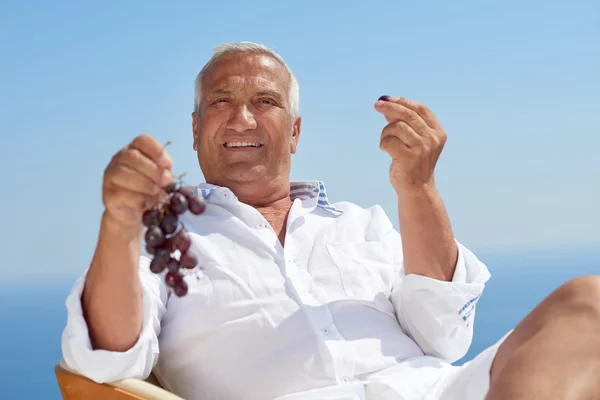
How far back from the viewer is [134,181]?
62.1 inches

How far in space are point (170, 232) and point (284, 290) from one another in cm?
86

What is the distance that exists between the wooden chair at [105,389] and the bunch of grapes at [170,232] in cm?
44

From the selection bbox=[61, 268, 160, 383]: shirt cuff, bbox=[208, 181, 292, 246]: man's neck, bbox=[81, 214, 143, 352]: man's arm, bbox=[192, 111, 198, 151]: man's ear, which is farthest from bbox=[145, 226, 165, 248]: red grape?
bbox=[192, 111, 198, 151]: man's ear

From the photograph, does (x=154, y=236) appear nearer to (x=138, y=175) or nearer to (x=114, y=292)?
(x=138, y=175)

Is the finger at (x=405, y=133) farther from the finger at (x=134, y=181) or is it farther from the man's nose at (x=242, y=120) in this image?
the finger at (x=134, y=181)

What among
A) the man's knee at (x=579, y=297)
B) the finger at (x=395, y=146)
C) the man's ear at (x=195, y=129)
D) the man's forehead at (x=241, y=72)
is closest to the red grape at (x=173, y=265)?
the man's knee at (x=579, y=297)

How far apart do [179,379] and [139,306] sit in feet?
1.51

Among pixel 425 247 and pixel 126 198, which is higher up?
pixel 126 198

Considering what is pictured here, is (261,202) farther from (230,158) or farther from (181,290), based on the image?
(181,290)

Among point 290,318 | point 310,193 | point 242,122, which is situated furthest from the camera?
point 310,193

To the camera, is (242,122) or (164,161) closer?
(164,161)

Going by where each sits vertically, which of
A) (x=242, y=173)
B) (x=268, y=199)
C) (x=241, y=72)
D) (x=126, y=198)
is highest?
(x=241, y=72)

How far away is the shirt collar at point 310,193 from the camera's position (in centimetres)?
290

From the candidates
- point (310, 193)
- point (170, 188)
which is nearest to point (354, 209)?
point (310, 193)
